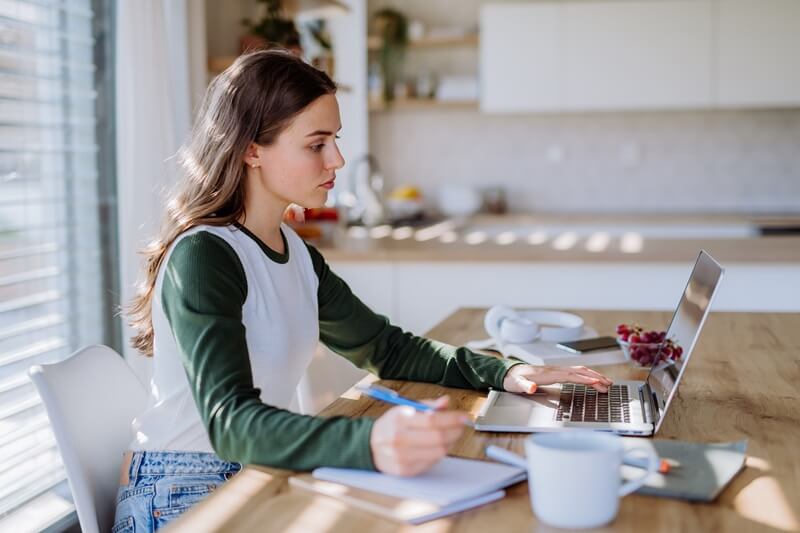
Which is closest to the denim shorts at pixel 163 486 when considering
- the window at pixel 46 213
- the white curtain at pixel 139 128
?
the window at pixel 46 213

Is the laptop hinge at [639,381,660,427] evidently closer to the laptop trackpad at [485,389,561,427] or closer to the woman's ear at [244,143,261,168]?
the laptop trackpad at [485,389,561,427]

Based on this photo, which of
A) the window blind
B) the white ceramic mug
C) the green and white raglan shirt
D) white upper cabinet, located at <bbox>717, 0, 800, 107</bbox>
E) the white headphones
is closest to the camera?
the white ceramic mug

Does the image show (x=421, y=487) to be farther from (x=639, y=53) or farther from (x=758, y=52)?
(x=758, y=52)

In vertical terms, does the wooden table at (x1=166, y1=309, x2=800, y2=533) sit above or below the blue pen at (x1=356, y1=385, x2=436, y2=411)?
below

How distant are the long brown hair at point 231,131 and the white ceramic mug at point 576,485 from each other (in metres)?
0.78

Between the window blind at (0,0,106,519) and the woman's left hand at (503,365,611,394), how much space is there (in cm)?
156

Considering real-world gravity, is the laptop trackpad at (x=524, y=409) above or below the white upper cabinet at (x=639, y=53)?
below

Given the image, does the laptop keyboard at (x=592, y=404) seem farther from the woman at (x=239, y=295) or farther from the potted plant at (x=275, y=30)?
the potted plant at (x=275, y=30)

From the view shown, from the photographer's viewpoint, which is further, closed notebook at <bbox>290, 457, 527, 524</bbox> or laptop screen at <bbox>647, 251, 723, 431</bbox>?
laptop screen at <bbox>647, 251, 723, 431</bbox>

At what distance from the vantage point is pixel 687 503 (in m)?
1.04

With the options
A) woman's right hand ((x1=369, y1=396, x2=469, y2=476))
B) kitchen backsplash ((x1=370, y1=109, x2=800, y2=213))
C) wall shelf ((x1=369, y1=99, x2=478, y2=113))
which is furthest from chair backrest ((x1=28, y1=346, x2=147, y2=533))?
kitchen backsplash ((x1=370, y1=109, x2=800, y2=213))

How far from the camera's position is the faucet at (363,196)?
478 cm

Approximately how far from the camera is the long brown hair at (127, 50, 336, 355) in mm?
1524

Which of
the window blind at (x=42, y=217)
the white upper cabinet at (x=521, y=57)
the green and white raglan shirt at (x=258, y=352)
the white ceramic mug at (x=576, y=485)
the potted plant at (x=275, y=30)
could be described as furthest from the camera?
the white upper cabinet at (x=521, y=57)
